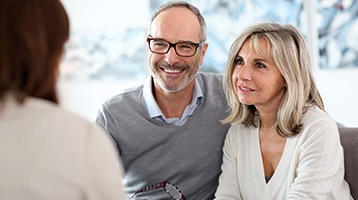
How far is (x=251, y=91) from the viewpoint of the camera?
2.01 meters

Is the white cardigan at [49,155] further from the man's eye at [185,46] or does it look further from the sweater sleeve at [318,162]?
the man's eye at [185,46]

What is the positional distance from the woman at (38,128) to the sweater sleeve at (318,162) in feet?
3.20

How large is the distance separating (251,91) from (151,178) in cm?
51

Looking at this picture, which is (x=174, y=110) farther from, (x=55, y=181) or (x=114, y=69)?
(x=114, y=69)

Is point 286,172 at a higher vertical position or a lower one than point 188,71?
lower

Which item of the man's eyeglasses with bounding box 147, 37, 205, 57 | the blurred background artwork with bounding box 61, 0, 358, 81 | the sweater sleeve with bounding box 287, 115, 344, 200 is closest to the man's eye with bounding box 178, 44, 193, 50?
the man's eyeglasses with bounding box 147, 37, 205, 57

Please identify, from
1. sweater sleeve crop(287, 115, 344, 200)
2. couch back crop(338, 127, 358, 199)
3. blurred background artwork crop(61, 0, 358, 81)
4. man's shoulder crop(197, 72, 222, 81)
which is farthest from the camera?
blurred background artwork crop(61, 0, 358, 81)

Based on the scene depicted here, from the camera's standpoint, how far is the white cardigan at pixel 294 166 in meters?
1.83

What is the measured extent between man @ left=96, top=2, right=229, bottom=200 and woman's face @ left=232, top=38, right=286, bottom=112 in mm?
215

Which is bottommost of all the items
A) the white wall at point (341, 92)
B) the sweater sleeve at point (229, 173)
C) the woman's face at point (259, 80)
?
the white wall at point (341, 92)

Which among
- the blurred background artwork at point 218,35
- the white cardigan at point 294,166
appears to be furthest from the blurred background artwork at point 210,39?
the white cardigan at point 294,166

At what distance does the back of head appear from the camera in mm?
976

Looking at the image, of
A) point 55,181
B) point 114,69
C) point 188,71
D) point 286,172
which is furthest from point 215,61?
point 55,181

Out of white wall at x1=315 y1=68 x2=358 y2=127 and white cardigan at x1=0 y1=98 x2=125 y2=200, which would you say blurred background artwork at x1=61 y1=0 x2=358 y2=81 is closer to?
white wall at x1=315 y1=68 x2=358 y2=127
